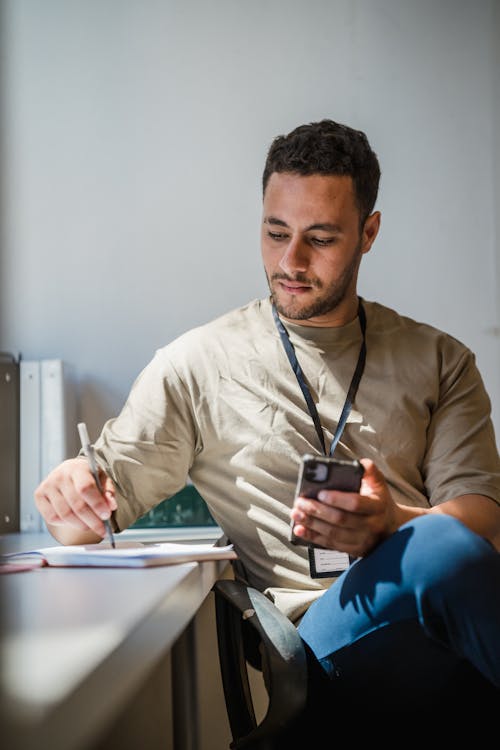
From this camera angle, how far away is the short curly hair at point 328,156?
170 centimetres

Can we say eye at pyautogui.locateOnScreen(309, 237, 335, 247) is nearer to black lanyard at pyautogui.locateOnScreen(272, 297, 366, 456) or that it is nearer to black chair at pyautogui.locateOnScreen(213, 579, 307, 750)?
black lanyard at pyautogui.locateOnScreen(272, 297, 366, 456)

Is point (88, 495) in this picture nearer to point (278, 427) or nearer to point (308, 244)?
point (278, 427)

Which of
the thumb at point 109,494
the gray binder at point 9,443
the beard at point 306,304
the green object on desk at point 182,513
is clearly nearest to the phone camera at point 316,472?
the thumb at point 109,494

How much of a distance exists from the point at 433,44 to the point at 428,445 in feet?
4.42

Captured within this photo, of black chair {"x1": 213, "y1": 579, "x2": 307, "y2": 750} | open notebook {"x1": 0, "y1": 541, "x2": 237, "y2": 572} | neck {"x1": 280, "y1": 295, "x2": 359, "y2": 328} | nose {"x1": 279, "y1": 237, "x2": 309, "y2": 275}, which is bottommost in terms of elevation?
black chair {"x1": 213, "y1": 579, "x2": 307, "y2": 750}

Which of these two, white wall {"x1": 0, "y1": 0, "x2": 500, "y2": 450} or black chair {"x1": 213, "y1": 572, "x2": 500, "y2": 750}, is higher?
white wall {"x1": 0, "y1": 0, "x2": 500, "y2": 450}

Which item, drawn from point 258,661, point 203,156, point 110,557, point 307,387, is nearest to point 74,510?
point 110,557

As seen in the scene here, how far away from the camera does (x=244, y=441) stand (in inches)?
61.4

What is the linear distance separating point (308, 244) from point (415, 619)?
0.79 metres

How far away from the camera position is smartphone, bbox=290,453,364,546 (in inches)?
44.1

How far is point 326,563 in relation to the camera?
1455 mm

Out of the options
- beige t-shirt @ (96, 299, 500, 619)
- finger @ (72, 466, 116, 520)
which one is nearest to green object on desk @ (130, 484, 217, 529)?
beige t-shirt @ (96, 299, 500, 619)

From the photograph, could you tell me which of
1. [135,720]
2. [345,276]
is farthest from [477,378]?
[135,720]

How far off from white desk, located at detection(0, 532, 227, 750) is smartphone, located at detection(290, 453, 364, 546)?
19cm
